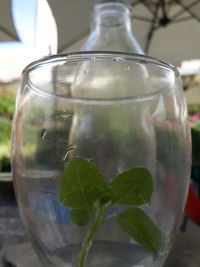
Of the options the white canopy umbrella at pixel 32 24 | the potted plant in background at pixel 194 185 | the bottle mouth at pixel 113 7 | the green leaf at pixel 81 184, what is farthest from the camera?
the bottle mouth at pixel 113 7

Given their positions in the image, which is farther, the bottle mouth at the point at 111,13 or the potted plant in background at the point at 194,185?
the bottle mouth at the point at 111,13

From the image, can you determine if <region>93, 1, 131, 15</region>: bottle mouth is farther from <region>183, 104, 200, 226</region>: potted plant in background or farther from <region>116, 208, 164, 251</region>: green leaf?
<region>116, 208, 164, 251</region>: green leaf

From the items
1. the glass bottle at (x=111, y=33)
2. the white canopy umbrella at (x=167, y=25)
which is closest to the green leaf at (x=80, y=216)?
the glass bottle at (x=111, y=33)

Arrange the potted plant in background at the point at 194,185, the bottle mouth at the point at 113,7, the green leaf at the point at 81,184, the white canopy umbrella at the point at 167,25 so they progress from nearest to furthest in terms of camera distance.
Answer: the green leaf at the point at 81,184 < the potted plant in background at the point at 194,185 < the bottle mouth at the point at 113,7 < the white canopy umbrella at the point at 167,25

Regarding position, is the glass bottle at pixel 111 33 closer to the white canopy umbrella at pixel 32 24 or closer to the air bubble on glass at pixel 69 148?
the white canopy umbrella at pixel 32 24

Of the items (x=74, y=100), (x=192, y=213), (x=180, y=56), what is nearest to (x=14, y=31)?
(x=74, y=100)

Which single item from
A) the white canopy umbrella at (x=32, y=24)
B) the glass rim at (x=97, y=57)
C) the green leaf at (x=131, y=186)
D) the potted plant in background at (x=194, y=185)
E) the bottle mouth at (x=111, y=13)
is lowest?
the potted plant in background at (x=194, y=185)

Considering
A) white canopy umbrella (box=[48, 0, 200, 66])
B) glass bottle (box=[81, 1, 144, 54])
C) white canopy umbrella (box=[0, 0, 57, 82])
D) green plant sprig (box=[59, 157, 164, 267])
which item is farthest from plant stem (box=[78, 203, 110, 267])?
white canopy umbrella (box=[48, 0, 200, 66])
